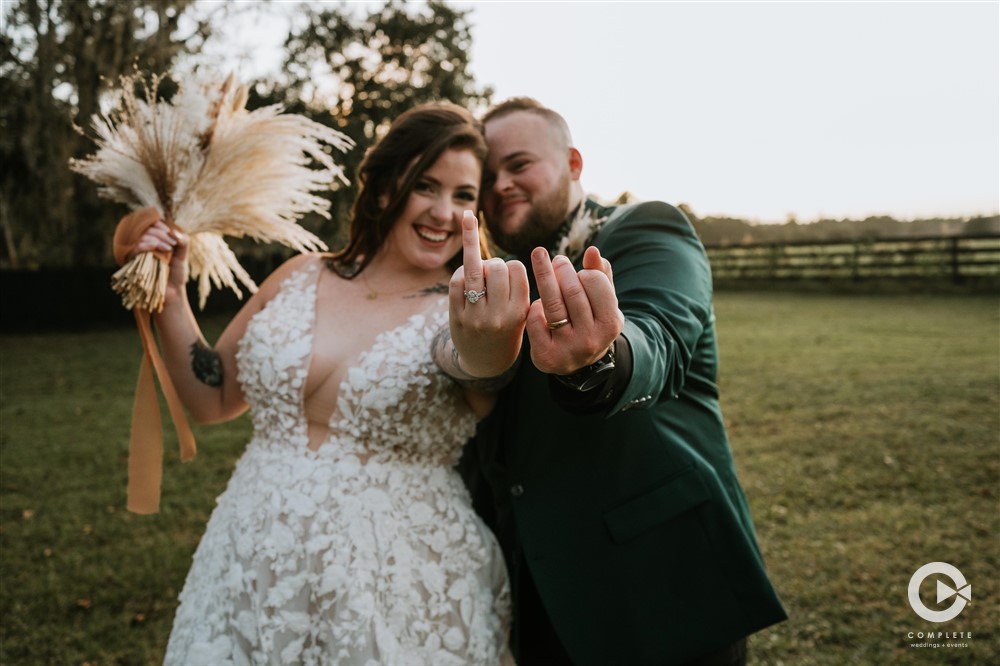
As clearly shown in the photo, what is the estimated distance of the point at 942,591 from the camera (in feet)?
13.2

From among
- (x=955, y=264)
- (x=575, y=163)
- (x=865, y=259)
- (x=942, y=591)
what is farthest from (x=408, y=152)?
(x=865, y=259)

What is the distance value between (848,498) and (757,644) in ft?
6.91

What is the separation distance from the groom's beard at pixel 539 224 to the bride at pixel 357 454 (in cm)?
20

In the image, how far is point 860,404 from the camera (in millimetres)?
7895

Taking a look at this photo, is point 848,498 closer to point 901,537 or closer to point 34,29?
point 901,537

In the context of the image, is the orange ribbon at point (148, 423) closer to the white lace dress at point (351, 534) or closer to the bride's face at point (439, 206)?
the white lace dress at point (351, 534)

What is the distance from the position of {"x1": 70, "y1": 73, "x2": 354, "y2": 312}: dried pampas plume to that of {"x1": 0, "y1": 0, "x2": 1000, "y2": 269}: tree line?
30.0ft

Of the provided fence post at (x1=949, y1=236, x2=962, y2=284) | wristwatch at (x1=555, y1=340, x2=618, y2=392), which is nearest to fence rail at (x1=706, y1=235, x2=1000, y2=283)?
fence post at (x1=949, y1=236, x2=962, y2=284)

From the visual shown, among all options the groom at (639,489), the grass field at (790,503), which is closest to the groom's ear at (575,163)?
the groom at (639,489)

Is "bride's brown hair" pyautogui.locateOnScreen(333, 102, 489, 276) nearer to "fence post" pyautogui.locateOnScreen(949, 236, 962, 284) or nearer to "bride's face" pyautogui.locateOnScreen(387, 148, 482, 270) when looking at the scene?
"bride's face" pyautogui.locateOnScreen(387, 148, 482, 270)

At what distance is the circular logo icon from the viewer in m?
3.80

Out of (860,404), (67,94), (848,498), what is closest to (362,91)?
(67,94)

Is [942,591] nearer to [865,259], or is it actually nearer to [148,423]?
[148,423]

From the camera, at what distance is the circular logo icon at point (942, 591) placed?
3805 millimetres
